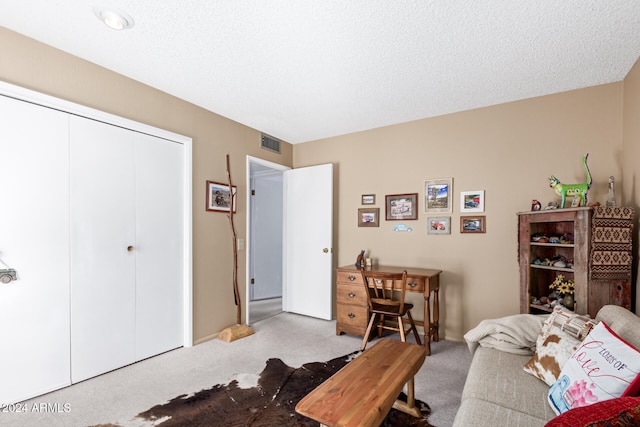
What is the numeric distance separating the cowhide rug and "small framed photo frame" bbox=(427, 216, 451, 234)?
1.85 m

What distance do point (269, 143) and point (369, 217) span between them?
172 cm

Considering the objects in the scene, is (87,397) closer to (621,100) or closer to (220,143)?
(220,143)

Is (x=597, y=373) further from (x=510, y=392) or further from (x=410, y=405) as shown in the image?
(x=410, y=405)

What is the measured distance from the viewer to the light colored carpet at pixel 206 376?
1.96 meters

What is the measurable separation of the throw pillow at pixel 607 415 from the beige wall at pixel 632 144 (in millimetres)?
1885

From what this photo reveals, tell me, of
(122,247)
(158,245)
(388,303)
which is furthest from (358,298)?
(122,247)

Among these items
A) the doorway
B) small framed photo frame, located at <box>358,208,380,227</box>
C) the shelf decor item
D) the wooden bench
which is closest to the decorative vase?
the shelf decor item

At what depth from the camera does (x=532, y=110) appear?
9.73 ft

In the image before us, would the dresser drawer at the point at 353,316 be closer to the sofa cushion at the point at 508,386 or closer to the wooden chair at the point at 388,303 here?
the wooden chair at the point at 388,303

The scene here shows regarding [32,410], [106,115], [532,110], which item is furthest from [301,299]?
[532,110]

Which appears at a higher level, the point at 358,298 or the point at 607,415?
the point at 607,415

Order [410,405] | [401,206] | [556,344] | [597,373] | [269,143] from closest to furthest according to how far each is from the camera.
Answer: [597,373] → [556,344] → [410,405] → [401,206] → [269,143]

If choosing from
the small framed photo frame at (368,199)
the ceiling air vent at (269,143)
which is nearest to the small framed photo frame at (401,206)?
the small framed photo frame at (368,199)

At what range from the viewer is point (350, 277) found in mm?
3451
